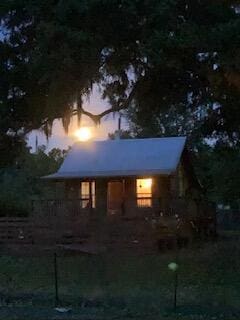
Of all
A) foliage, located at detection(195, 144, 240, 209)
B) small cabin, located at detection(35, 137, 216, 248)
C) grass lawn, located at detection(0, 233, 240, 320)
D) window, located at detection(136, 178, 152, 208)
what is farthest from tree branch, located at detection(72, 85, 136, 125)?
foliage, located at detection(195, 144, 240, 209)

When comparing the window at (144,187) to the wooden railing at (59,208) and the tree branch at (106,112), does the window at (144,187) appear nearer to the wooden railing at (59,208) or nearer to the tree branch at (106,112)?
the wooden railing at (59,208)

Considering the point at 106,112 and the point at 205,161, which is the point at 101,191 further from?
the point at 205,161

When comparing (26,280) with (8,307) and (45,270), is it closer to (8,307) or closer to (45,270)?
(45,270)

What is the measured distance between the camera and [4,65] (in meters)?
19.7

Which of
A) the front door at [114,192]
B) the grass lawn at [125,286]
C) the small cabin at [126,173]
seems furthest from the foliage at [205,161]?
the grass lawn at [125,286]

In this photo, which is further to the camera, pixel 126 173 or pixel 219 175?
pixel 219 175

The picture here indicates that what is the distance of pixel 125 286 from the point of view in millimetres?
16828

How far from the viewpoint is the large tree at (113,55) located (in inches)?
632

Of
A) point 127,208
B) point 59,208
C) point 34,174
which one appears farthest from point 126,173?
point 34,174

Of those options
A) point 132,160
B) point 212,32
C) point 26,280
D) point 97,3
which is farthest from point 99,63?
point 132,160

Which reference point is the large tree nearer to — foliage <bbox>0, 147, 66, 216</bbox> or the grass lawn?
the grass lawn

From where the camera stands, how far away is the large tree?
52.7 ft

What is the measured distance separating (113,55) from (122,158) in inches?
799

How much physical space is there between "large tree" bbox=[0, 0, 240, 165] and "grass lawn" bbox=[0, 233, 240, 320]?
4411 mm
